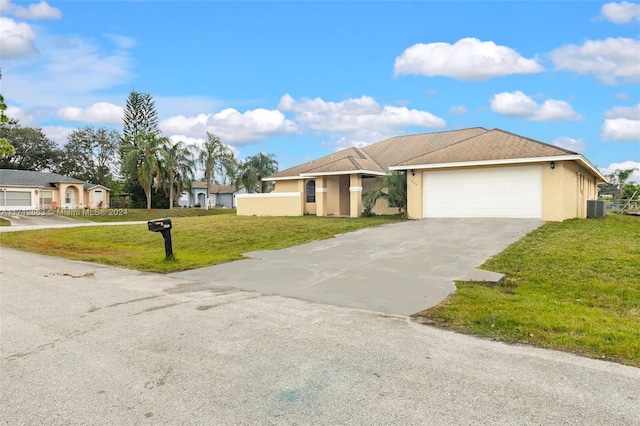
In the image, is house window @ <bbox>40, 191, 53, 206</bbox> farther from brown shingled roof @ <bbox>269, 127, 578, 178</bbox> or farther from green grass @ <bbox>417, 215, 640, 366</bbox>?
green grass @ <bbox>417, 215, 640, 366</bbox>

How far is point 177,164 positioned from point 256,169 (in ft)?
26.5

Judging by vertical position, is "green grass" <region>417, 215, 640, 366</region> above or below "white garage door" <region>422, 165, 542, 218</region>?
below

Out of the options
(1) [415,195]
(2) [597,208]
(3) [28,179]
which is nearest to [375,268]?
(1) [415,195]

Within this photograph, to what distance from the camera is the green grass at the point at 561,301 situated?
477 cm

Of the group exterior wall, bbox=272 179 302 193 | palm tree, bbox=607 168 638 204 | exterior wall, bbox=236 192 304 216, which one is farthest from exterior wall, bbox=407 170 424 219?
palm tree, bbox=607 168 638 204

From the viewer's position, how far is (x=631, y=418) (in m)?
3.03

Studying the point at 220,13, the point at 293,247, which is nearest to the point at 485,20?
the point at 220,13

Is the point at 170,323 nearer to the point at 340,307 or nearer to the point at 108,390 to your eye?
the point at 108,390

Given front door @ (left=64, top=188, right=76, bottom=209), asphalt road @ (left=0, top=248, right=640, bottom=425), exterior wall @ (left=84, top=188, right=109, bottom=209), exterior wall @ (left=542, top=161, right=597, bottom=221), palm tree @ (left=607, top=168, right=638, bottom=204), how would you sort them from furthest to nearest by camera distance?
exterior wall @ (left=84, top=188, right=109, bottom=209)
front door @ (left=64, top=188, right=76, bottom=209)
palm tree @ (left=607, top=168, right=638, bottom=204)
exterior wall @ (left=542, top=161, right=597, bottom=221)
asphalt road @ (left=0, top=248, right=640, bottom=425)

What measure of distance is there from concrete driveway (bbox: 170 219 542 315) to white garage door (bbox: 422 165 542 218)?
278cm

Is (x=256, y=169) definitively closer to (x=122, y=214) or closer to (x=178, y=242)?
(x=122, y=214)

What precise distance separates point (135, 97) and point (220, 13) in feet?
153

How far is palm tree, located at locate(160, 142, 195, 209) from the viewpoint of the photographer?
4197cm

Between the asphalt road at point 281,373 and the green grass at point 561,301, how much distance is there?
1.54ft
